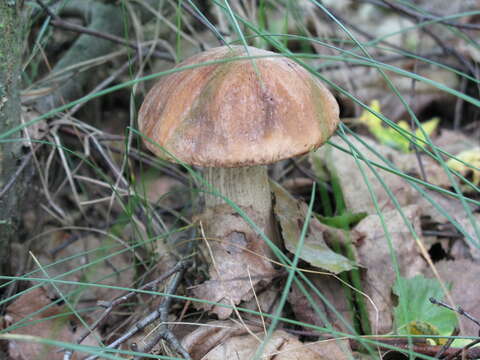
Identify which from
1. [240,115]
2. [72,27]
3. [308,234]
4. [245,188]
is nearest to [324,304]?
[308,234]

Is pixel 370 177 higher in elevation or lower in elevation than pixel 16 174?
lower

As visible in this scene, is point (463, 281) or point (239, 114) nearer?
point (239, 114)

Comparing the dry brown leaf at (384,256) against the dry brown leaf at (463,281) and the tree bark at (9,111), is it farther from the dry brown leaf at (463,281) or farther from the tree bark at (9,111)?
the tree bark at (9,111)

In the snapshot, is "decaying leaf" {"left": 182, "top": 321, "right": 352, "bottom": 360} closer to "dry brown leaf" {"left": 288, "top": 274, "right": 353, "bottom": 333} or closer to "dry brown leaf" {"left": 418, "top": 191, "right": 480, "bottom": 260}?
"dry brown leaf" {"left": 288, "top": 274, "right": 353, "bottom": 333}

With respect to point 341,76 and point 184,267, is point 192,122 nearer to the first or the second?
point 184,267

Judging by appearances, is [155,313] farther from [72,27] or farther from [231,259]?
[72,27]

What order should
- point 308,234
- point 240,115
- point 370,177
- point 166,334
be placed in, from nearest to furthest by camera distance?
point 240,115 → point 166,334 → point 308,234 → point 370,177

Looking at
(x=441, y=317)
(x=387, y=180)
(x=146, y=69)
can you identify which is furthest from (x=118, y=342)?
(x=146, y=69)
